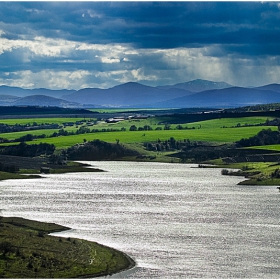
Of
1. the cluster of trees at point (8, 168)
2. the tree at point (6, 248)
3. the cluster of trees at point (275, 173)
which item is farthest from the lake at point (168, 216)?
the tree at point (6, 248)

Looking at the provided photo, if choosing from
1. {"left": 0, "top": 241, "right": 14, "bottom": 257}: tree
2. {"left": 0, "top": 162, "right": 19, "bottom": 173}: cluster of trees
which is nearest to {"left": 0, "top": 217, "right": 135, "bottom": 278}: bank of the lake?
{"left": 0, "top": 241, "right": 14, "bottom": 257}: tree

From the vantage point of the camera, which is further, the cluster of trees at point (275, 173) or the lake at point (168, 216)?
the cluster of trees at point (275, 173)

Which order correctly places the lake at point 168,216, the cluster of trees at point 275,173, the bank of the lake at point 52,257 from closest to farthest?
the bank of the lake at point 52,257 → the lake at point 168,216 → the cluster of trees at point 275,173

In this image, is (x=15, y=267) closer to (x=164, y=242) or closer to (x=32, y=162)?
(x=164, y=242)

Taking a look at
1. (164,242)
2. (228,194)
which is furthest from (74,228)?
(228,194)

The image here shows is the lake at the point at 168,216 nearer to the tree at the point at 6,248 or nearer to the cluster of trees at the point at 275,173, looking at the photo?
Answer: the cluster of trees at the point at 275,173

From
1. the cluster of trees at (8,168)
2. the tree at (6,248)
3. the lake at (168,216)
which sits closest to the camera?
the tree at (6,248)

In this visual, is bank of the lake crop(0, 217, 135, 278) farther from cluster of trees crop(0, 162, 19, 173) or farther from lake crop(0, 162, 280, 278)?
cluster of trees crop(0, 162, 19, 173)
